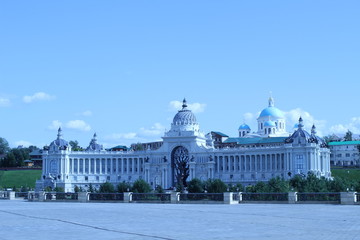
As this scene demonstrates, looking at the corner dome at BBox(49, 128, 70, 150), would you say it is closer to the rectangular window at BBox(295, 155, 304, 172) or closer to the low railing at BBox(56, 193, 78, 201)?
the rectangular window at BBox(295, 155, 304, 172)

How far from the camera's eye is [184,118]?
160m

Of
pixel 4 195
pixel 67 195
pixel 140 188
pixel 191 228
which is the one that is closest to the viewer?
pixel 191 228

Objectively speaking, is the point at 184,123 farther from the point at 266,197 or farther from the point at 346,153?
the point at 266,197

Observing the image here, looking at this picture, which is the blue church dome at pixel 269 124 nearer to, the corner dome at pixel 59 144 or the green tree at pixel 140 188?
the corner dome at pixel 59 144

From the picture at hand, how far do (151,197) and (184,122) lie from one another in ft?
309

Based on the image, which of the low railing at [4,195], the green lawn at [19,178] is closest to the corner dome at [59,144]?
the green lawn at [19,178]

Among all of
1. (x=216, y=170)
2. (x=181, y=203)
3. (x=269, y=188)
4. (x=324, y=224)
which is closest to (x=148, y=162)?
(x=216, y=170)

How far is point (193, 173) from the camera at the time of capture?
153750mm

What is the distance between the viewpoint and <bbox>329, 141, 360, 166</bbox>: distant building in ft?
639

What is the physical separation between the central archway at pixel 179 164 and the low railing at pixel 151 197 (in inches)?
3533

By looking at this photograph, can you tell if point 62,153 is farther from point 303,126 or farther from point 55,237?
point 55,237

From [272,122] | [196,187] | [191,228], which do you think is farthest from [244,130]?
[191,228]

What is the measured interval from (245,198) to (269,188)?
19.8 metres

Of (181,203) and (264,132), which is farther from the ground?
(264,132)
